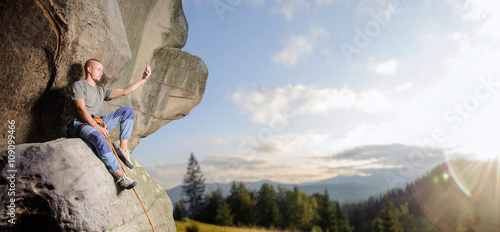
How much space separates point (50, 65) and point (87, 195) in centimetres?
343

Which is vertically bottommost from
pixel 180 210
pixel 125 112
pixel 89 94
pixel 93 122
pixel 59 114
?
pixel 180 210

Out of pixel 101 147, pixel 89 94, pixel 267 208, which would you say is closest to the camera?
pixel 101 147

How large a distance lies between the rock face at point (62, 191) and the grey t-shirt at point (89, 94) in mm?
928

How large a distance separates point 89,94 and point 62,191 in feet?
6.83

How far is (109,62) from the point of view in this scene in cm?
717

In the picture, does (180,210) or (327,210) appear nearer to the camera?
(327,210)

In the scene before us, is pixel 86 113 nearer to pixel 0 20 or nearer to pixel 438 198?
pixel 0 20

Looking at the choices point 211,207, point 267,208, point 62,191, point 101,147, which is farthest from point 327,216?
point 62,191

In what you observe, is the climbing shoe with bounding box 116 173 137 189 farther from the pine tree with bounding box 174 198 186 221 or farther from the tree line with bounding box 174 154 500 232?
the pine tree with bounding box 174 198 186 221

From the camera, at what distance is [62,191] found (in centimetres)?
490

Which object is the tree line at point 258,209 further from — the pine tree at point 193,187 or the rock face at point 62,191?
the rock face at point 62,191

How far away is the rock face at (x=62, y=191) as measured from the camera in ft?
16.0

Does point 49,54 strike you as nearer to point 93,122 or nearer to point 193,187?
point 93,122

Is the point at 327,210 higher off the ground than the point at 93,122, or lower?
lower
